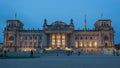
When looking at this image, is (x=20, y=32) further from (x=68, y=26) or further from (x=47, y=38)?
(x=68, y=26)

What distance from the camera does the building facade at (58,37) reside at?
132 m

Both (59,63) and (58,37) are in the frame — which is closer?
(59,63)

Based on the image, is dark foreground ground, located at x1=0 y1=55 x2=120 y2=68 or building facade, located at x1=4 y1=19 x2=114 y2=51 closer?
dark foreground ground, located at x1=0 y1=55 x2=120 y2=68

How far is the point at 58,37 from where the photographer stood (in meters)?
135

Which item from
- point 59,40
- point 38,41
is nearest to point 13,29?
point 38,41

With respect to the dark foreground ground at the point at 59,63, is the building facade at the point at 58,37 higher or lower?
higher

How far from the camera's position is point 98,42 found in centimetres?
13312

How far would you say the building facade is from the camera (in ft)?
432

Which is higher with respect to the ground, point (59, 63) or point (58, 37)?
point (58, 37)

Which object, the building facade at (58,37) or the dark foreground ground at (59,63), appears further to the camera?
the building facade at (58,37)

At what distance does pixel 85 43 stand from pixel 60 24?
1791cm

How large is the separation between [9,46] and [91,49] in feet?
149

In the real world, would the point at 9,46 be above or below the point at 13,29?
below

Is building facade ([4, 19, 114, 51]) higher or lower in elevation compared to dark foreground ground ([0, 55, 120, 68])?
higher
